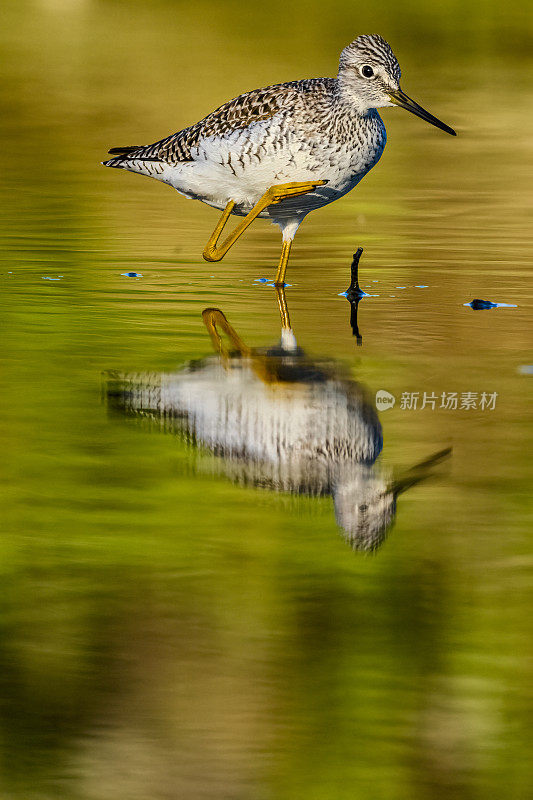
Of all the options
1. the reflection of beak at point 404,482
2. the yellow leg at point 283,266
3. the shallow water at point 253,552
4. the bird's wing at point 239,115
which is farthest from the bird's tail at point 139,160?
the reflection of beak at point 404,482

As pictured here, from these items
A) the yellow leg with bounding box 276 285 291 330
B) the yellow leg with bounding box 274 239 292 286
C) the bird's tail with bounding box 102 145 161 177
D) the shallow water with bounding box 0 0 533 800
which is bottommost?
the shallow water with bounding box 0 0 533 800

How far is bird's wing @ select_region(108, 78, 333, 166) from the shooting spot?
9555 millimetres

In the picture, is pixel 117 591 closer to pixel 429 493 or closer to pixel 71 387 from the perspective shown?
pixel 429 493

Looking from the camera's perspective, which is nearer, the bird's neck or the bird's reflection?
the bird's reflection

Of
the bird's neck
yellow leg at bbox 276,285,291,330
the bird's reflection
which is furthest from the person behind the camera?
the bird's neck

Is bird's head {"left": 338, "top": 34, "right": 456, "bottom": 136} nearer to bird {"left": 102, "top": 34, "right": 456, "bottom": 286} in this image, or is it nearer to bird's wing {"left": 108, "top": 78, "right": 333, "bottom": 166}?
bird {"left": 102, "top": 34, "right": 456, "bottom": 286}

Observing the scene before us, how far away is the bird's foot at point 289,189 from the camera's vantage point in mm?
9352

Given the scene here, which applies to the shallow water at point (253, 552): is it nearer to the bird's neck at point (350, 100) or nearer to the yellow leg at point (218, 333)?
the yellow leg at point (218, 333)

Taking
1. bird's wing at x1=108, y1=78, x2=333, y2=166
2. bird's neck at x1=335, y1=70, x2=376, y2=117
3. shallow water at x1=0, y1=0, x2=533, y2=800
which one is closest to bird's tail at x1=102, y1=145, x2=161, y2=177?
bird's wing at x1=108, y1=78, x2=333, y2=166

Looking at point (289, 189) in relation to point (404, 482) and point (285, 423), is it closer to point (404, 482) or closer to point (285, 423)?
point (285, 423)

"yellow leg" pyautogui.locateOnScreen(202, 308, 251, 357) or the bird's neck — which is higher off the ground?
the bird's neck

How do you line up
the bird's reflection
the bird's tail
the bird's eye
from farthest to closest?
the bird's tail → the bird's eye → the bird's reflection

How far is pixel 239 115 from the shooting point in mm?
9758

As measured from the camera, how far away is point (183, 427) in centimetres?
645
